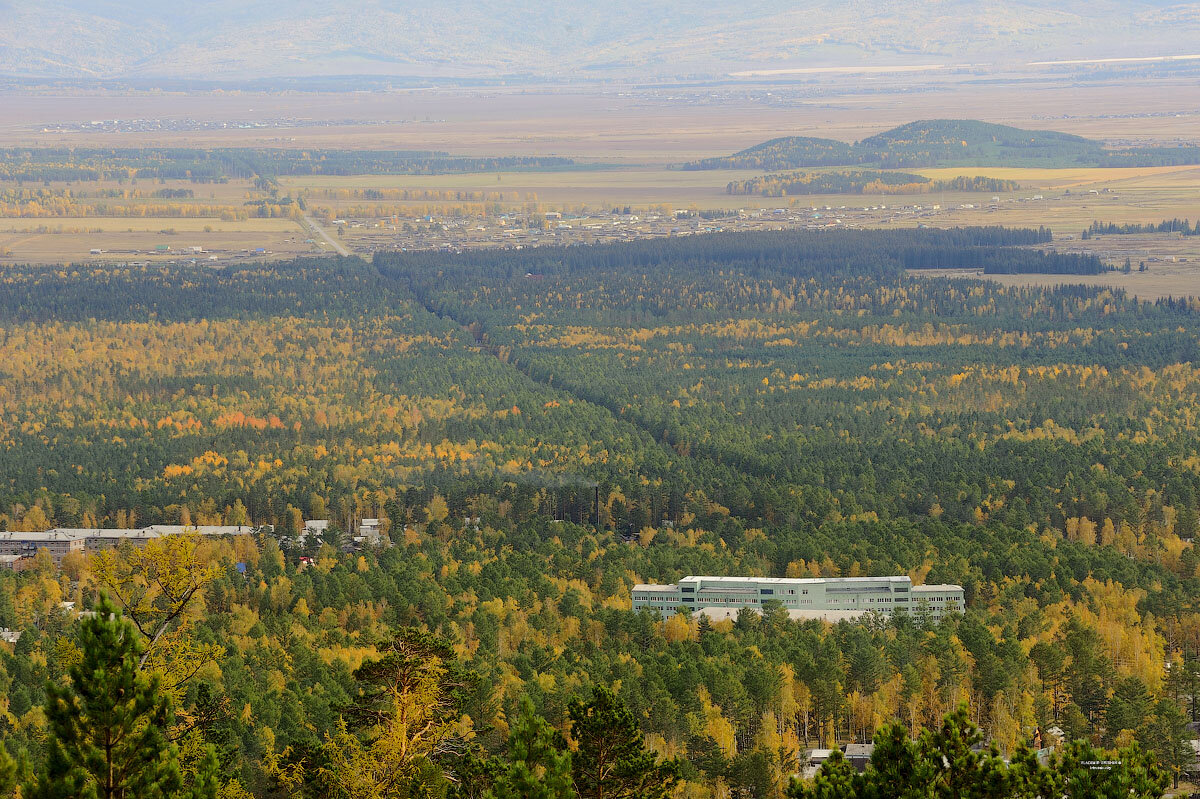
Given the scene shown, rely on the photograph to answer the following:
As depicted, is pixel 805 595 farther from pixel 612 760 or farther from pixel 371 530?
pixel 612 760

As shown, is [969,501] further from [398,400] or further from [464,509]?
[398,400]

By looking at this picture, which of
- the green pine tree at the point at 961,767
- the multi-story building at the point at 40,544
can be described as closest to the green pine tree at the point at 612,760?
the green pine tree at the point at 961,767

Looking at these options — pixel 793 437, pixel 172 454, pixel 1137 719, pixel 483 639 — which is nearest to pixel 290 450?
pixel 172 454

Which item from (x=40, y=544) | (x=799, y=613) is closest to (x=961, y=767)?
(x=799, y=613)

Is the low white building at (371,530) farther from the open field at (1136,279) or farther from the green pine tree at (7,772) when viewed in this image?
the open field at (1136,279)

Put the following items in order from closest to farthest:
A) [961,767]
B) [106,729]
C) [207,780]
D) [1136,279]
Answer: [106,729]
[207,780]
[961,767]
[1136,279]

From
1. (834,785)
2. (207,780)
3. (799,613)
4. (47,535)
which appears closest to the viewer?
(207,780)

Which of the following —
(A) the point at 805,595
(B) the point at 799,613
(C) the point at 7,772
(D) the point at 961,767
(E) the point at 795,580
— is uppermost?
(C) the point at 7,772
